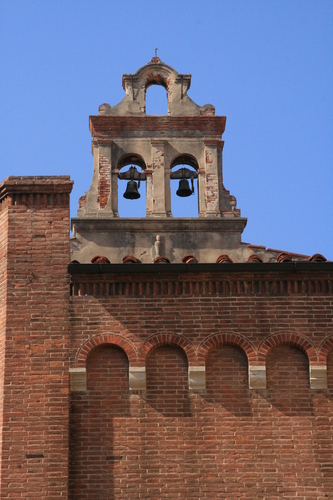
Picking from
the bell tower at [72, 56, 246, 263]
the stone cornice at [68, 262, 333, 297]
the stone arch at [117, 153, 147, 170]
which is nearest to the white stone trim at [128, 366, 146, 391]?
the stone cornice at [68, 262, 333, 297]

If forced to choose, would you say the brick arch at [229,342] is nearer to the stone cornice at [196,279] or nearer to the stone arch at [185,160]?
the stone cornice at [196,279]

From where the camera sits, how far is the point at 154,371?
1878 centimetres

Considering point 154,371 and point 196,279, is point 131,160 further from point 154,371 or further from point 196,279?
point 154,371

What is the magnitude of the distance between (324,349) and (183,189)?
10.7 m

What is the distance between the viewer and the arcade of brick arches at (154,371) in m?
18.1

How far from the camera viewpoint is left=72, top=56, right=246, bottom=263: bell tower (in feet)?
94.0

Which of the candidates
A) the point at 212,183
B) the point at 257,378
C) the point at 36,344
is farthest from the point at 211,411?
the point at 212,183

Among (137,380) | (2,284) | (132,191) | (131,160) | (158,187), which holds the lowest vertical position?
(137,380)

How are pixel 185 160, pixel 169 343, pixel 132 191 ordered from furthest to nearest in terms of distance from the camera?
1. pixel 185 160
2. pixel 132 191
3. pixel 169 343

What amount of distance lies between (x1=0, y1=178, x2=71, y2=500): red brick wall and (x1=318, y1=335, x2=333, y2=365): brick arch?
158 inches

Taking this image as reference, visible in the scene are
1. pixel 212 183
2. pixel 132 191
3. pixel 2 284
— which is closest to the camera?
pixel 2 284

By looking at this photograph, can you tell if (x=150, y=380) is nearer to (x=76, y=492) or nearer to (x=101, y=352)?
(x=101, y=352)

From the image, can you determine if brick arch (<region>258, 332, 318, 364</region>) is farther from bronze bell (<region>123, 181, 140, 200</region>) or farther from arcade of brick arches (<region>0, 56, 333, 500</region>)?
bronze bell (<region>123, 181, 140, 200</region>)

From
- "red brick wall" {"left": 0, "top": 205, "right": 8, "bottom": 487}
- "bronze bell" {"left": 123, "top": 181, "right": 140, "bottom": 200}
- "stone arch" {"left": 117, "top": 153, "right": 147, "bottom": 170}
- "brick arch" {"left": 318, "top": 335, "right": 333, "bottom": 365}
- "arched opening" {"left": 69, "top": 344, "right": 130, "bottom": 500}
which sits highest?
"stone arch" {"left": 117, "top": 153, "right": 147, "bottom": 170}
